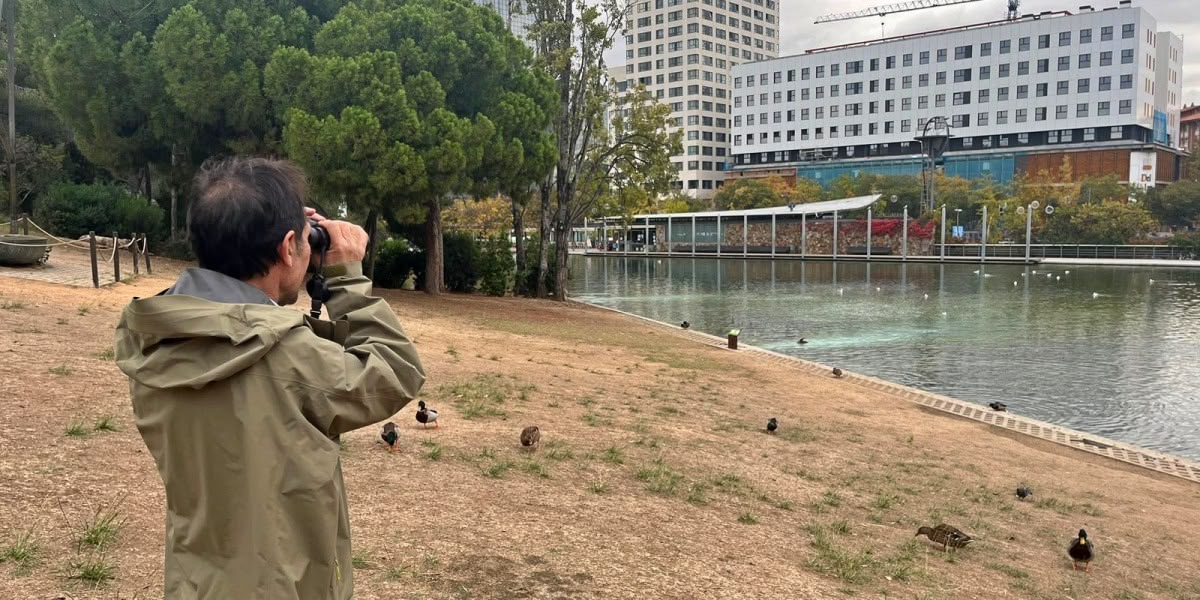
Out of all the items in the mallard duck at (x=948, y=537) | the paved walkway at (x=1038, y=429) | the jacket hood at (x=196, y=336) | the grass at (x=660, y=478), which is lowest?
the paved walkway at (x=1038, y=429)

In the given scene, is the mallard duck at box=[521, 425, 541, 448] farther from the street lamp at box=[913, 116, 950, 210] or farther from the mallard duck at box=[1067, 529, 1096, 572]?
the street lamp at box=[913, 116, 950, 210]

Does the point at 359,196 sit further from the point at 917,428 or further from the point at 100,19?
the point at 917,428

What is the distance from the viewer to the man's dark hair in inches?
66.4

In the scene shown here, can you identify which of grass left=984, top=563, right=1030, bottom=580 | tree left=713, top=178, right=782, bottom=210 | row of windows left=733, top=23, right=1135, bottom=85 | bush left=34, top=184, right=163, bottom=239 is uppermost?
row of windows left=733, top=23, right=1135, bottom=85

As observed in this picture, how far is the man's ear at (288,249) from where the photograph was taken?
1733 mm

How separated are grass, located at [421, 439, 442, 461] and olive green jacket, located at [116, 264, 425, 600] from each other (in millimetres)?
4147

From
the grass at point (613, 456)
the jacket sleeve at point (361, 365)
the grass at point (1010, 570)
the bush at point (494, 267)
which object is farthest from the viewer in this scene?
the bush at point (494, 267)

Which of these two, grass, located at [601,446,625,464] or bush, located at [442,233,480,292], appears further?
bush, located at [442,233,480,292]

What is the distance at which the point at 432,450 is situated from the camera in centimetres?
599

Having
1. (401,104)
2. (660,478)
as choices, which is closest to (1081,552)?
(660,478)

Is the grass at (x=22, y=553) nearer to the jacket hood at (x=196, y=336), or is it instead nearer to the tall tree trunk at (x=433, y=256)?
the jacket hood at (x=196, y=336)

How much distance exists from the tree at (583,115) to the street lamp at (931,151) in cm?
4142

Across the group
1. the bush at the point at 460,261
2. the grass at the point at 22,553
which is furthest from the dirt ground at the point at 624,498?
the bush at the point at 460,261

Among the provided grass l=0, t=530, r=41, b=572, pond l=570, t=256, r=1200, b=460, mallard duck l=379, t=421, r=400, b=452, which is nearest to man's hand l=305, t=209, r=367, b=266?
grass l=0, t=530, r=41, b=572
